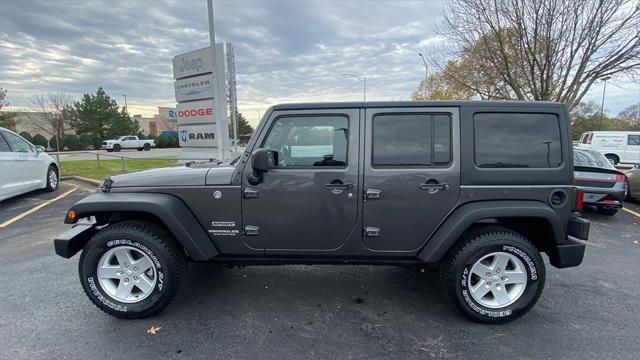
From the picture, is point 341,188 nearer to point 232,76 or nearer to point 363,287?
point 363,287

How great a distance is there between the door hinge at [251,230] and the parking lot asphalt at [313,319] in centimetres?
73

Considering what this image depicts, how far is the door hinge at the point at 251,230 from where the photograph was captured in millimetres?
2875

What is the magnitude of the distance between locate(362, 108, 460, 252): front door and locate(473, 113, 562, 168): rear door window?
0.79 feet

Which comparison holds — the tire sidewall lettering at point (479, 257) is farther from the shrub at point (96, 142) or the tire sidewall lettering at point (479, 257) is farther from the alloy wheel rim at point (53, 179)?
the shrub at point (96, 142)

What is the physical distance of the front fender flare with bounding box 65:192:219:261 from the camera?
2.75m

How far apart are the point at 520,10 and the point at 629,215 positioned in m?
6.23

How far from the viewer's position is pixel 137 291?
2.96 metres

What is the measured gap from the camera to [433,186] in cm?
273

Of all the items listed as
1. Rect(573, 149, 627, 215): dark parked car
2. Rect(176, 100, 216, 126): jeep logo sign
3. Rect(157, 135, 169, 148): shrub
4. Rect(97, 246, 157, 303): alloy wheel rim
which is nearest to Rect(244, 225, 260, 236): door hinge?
Rect(97, 246, 157, 303): alloy wheel rim

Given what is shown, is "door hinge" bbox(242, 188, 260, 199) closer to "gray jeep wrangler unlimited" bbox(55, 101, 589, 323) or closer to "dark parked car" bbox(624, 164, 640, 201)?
"gray jeep wrangler unlimited" bbox(55, 101, 589, 323)

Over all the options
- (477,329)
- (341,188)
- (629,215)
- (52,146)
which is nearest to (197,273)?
(341,188)

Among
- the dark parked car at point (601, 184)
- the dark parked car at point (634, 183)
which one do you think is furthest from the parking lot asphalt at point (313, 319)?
the dark parked car at point (634, 183)

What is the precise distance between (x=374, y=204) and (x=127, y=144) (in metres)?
37.5

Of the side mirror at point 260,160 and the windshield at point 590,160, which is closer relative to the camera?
the side mirror at point 260,160
